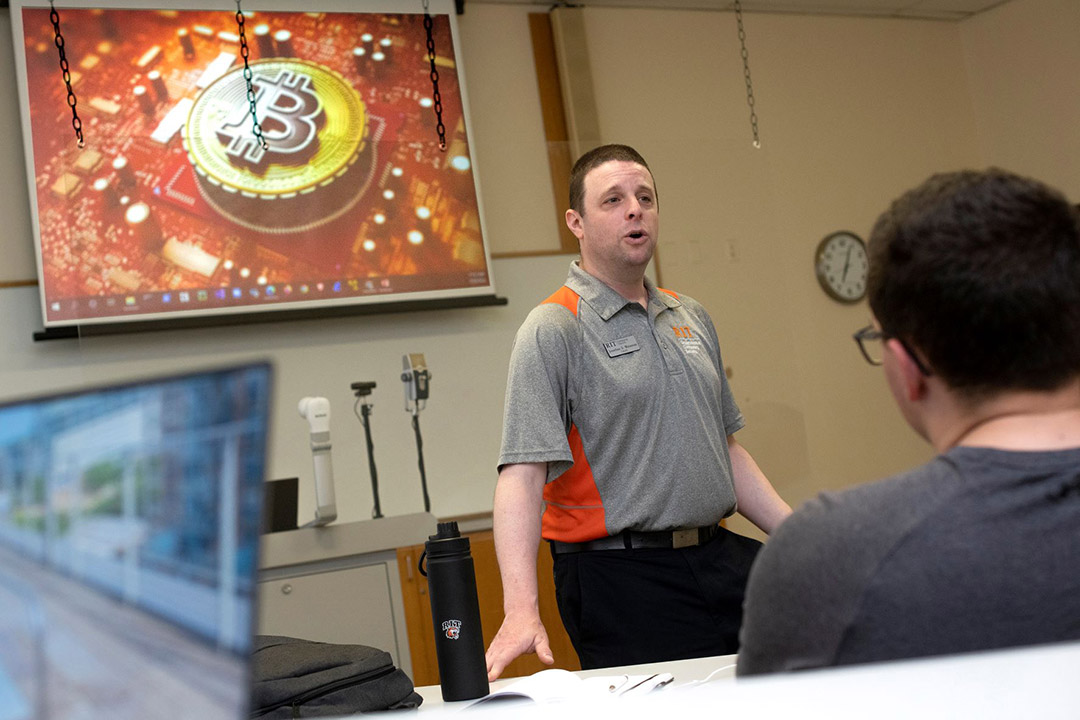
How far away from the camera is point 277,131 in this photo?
157 inches

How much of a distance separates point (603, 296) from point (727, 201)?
2217mm

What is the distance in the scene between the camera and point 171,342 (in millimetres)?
3859

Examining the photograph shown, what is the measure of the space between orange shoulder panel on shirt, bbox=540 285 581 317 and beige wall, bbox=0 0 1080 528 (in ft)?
5.94

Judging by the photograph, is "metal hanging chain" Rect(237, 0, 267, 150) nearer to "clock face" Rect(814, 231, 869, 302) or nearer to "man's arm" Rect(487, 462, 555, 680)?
"man's arm" Rect(487, 462, 555, 680)

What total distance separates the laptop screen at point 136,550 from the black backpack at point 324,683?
→ 32.1 inches

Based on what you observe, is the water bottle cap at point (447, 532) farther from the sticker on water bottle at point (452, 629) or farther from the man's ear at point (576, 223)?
the man's ear at point (576, 223)

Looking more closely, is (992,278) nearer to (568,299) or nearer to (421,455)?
(568,299)

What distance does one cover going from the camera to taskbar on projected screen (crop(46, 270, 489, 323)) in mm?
3646

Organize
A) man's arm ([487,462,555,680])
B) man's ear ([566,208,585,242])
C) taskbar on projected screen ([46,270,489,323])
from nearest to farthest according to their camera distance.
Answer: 1. man's arm ([487,462,555,680])
2. man's ear ([566,208,585,242])
3. taskbar on projected screen ([46,270,489,323])

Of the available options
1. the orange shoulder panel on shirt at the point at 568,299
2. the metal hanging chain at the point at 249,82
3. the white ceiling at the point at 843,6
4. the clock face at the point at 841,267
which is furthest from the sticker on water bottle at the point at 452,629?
the clock face at the point at 841,267

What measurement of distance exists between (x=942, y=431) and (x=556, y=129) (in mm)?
3868

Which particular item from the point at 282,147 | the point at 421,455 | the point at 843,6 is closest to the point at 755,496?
the point at 421,455

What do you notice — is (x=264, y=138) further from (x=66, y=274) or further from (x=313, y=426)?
(x=313, y=426)

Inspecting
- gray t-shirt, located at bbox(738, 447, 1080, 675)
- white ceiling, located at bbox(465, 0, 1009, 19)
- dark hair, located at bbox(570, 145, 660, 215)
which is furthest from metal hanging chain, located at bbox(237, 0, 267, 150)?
gray t-shirt, located at bbox(738, 447, 1080, 675)
